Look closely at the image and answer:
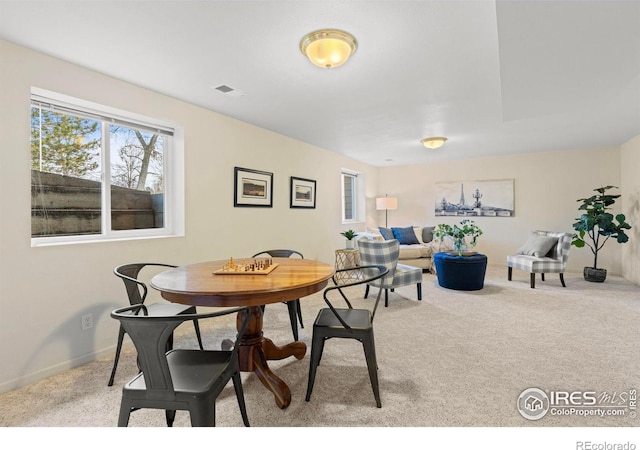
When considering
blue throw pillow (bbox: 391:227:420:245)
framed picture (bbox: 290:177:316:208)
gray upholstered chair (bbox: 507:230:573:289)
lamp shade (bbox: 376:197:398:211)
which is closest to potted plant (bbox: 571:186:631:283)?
gray upholstered chair (bbox: 507:230:573:289)

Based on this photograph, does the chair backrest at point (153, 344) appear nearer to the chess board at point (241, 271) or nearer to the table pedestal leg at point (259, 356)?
the table pedestal leg at point (259, 356)

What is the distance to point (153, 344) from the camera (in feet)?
4.05

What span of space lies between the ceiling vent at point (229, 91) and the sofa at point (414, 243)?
323 cm

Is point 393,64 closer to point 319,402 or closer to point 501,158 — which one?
point 319,402

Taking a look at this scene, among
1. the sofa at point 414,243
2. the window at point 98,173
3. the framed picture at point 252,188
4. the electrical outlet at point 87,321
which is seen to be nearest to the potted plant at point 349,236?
the sofa at point 414,243

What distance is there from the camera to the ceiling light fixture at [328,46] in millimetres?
1975

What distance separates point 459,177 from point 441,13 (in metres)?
5.53

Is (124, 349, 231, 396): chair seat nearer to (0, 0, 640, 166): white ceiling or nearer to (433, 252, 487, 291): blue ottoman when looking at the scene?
(0, 0, 640, 166): white ceiling

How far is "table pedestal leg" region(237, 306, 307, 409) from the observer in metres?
1.88

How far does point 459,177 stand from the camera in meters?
6.83

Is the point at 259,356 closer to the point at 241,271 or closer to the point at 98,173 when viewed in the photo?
the point at 241,271

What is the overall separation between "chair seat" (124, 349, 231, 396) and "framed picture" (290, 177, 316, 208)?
332 centimetres

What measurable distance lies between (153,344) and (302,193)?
12.7 ft

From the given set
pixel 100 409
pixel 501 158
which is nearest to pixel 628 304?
pixel 501 158
